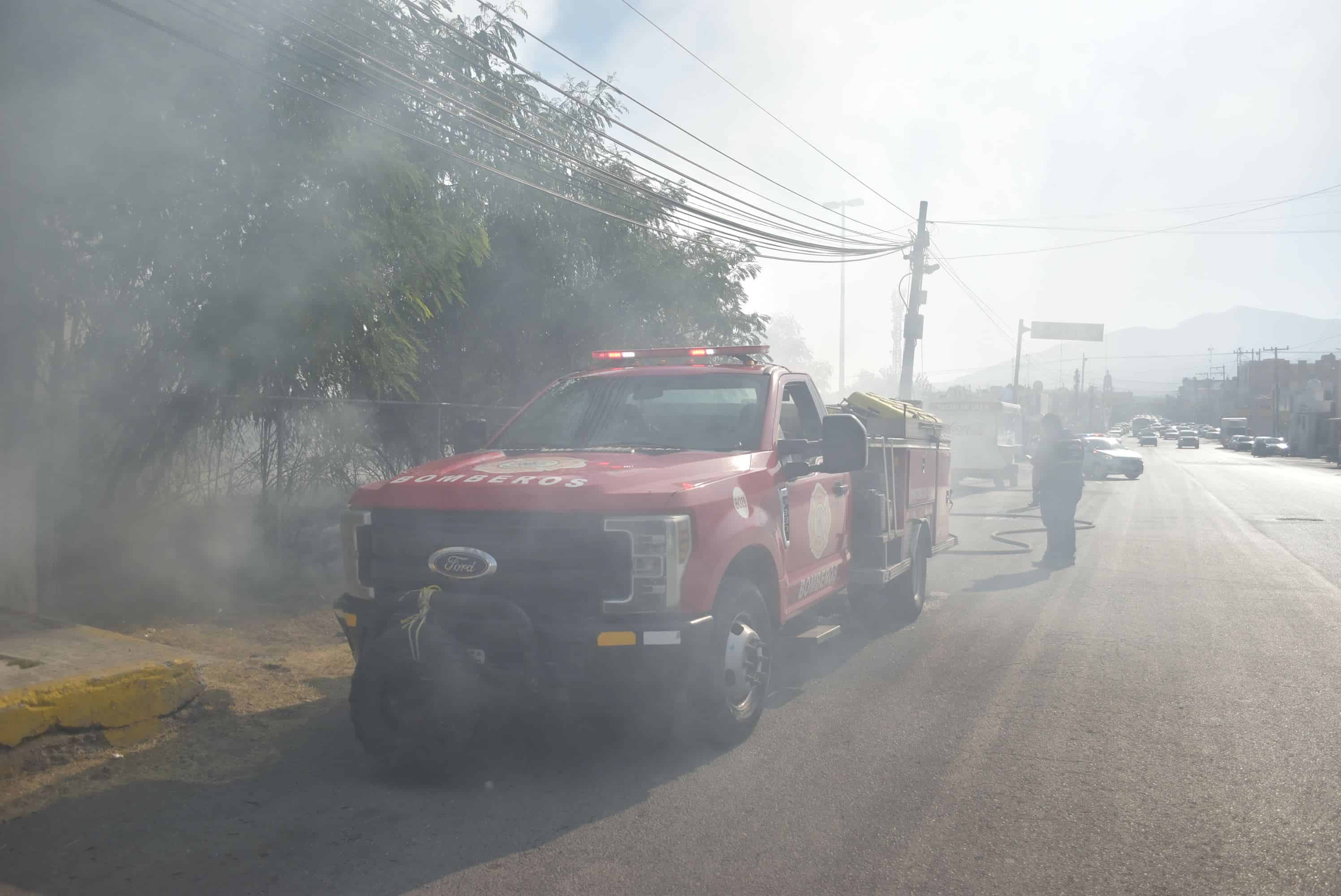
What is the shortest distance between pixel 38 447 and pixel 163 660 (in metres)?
2.64

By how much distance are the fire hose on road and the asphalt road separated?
6460mm

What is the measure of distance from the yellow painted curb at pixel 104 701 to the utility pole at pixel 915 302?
23255 mm

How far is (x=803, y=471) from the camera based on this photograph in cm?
599

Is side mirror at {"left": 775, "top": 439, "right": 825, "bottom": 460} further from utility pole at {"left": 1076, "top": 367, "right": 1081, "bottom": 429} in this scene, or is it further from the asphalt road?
utility pole at {"left": 1076, "top": 367, "right": 1081, "bottom": 429}

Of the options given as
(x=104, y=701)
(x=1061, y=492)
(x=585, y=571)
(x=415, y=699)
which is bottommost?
(x=104, y=701)

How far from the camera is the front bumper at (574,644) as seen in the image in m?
4.49

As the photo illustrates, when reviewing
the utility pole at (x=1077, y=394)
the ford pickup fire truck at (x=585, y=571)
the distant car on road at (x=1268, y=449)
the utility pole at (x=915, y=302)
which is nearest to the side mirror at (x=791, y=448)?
the ford pickup fire truck at (x=585, y=571)

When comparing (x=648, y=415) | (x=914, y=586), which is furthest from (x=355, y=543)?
(x=914, y=586)

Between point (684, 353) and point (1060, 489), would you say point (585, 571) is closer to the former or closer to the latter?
point (684, 353)

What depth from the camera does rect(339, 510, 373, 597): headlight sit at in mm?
5059

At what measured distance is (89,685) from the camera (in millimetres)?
5207

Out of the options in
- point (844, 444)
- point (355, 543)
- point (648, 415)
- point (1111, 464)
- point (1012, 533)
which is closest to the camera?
point (355, 543)

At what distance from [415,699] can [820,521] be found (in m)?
2.92

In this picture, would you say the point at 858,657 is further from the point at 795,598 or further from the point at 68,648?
the point at 68,648
